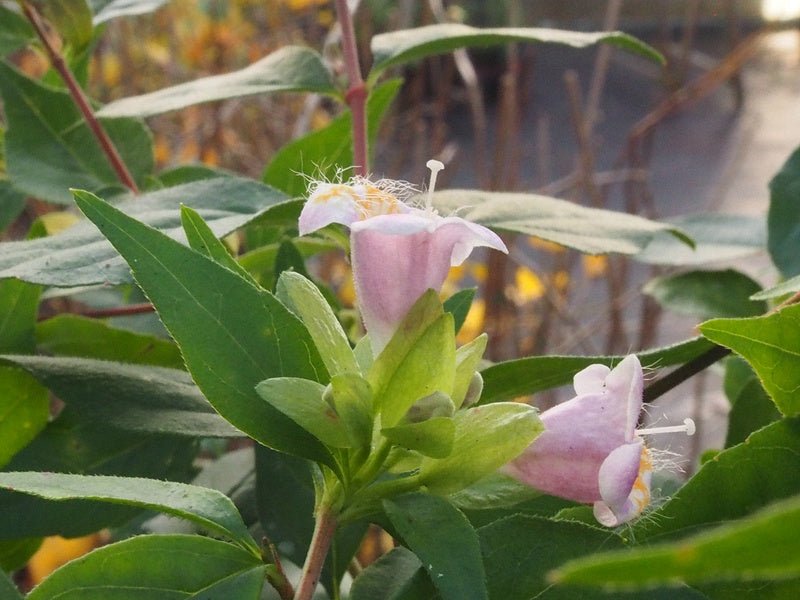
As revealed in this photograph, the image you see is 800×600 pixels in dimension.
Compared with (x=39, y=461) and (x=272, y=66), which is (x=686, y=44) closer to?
(x=272, y=66)

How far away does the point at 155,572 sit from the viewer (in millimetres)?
294

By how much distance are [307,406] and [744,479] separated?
0.50 feet

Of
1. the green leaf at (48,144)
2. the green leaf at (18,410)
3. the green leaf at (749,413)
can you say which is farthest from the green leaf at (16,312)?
the green leaf at (749,413)

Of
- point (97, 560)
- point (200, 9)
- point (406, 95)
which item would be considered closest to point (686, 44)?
point (200, 9)

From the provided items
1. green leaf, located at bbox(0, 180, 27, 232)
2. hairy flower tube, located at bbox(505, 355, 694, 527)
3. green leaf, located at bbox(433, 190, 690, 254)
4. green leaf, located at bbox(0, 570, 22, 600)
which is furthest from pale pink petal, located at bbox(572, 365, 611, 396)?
green leaf, located at bbox(0, 180, 27, 232)

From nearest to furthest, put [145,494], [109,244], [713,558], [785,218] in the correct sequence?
1. [713,558]
2. [145,494]
3. [109,244]
4. [785,218]

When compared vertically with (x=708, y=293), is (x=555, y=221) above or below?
above

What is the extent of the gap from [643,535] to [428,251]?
12 centimetres

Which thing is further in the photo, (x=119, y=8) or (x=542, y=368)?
(x=119, y=8)

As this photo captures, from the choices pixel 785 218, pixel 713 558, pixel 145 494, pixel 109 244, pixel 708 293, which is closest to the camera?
pixel 713 558

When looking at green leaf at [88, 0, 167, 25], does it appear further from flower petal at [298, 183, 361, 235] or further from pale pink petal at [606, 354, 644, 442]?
pale pink petal at [606, 354, 644, 442]

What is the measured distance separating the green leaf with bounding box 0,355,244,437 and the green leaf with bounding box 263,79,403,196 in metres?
0.19

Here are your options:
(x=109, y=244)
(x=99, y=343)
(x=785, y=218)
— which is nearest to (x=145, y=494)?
(x=109, y=244)

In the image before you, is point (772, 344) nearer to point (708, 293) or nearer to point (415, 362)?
point (415, 362)
